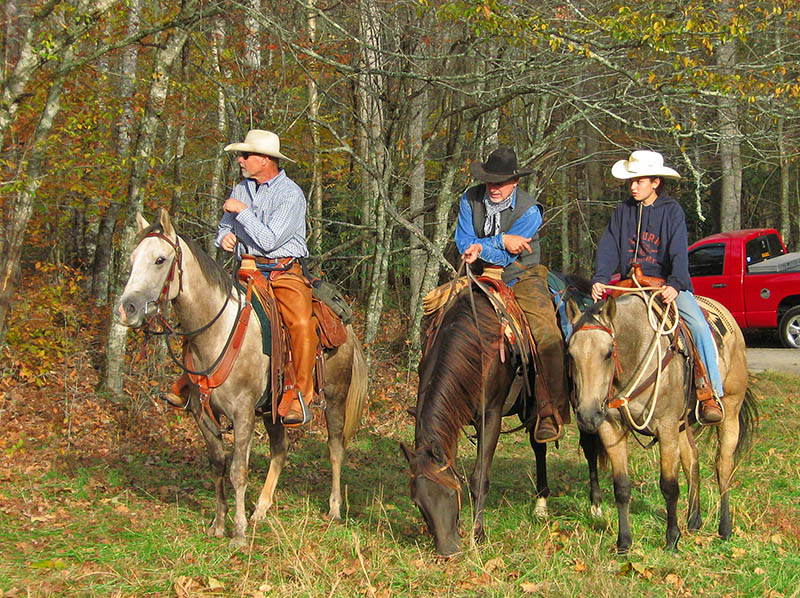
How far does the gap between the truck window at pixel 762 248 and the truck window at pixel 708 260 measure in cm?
49

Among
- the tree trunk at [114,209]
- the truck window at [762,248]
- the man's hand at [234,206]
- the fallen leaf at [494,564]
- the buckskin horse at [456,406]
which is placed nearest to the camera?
the buckskin horse at [456,406]

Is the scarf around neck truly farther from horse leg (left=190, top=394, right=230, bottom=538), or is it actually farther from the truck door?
the truck door

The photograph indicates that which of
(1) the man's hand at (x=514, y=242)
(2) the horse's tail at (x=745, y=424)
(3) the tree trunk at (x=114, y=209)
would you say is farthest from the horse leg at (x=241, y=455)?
(3) the tree trunk at (x=114, y=209)

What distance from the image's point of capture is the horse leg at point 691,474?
19.8 feet

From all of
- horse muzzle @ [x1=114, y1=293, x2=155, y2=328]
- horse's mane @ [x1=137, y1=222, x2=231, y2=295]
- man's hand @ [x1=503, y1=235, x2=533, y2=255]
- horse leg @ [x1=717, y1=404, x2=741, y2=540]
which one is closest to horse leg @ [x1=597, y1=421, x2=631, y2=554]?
horse leg @ [x1=717, y1=404, x2=741, y2=540]

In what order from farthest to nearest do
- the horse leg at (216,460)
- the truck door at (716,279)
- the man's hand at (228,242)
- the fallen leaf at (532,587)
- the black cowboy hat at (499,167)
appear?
the truck door at (716,279) → the black cowboy hat at (499,167) → the man's hand at (228,242) → the horse leg at (216,460) → the fallen leaf at (532,587)

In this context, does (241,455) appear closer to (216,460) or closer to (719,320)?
(216,460)

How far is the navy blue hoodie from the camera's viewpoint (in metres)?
5.82

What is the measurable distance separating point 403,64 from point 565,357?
6.74 m

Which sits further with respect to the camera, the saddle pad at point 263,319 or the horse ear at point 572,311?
the saddle pad at point 263,319

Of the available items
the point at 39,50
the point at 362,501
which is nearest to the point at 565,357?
the point at 362,501

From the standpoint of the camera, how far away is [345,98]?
13.3 meters

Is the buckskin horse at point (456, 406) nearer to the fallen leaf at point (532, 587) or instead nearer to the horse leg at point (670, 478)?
the fallen leaf at point (532, 587)

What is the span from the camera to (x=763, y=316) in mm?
14773
